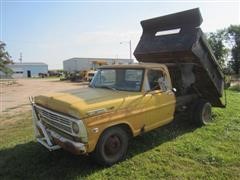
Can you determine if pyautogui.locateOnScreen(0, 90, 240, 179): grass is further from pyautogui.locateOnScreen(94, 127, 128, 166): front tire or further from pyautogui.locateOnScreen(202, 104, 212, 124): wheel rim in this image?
pyautogui.locateOnScreen(202, 104, 212, 124): wheel rim

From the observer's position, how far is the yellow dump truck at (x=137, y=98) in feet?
15.5

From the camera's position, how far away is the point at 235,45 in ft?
161

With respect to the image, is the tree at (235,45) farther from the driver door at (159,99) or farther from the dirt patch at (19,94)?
the driver door at (159,99)

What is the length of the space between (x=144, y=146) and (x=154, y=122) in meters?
0.62

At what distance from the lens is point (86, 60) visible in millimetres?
79438

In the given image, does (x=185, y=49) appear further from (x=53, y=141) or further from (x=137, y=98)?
(x=53, y=141)

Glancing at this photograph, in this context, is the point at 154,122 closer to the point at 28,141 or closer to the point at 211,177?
the point at 211,177

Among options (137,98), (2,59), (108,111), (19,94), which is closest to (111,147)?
(108,111)

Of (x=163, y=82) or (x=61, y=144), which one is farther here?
(x=163, y=82)

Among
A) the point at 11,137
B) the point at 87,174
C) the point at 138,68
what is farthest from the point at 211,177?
the point at 11,137

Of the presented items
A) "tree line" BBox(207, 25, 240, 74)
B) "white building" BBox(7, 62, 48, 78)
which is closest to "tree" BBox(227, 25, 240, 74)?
"tree line" BBox(207, 25, 240, 74)

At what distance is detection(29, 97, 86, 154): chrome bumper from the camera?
453 centimetres

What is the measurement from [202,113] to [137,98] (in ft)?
10.3

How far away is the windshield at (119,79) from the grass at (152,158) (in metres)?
1.46
